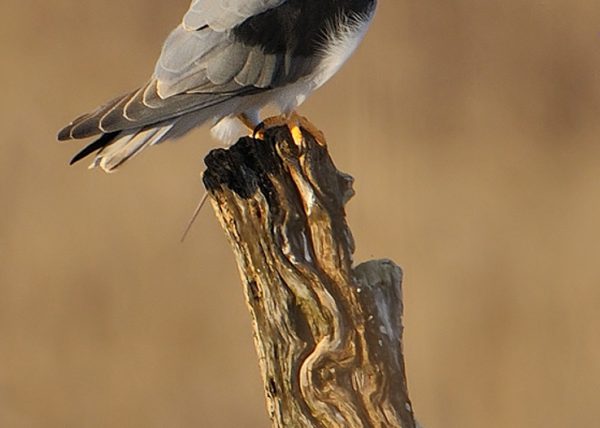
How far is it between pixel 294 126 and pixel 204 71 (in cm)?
30

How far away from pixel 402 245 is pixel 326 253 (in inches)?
99.6

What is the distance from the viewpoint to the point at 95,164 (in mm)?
3273

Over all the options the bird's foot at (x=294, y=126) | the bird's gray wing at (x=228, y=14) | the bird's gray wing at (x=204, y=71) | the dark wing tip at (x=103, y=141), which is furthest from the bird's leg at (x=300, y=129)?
the dark wing tip at (x=103, y=141)

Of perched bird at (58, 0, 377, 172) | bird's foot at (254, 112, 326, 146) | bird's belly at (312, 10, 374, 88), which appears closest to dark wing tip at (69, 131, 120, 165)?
perched bird at (58, 0, 377, 172)

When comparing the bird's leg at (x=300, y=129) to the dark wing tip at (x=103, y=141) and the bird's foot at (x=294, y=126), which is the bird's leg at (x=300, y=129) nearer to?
the bird's foot at (x=294, y=126)

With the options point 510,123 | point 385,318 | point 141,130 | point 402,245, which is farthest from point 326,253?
point 510,123

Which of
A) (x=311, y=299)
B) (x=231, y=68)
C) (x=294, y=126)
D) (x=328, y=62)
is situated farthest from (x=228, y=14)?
(x=311, y=299)

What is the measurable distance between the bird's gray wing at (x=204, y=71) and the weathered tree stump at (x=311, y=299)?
1.21ft

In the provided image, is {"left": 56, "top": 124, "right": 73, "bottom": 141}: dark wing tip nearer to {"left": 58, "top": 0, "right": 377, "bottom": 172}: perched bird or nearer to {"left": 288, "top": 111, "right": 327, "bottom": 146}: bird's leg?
{"left": 58, "top": 0, "right": 377, "bottom": 172}: perched bird

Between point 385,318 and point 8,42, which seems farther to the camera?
point 8,42

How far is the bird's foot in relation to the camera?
10.2 feet

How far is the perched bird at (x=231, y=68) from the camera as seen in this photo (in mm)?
3283

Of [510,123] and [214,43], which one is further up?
[510,123]

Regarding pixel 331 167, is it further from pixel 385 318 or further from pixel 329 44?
pixel 329 44
